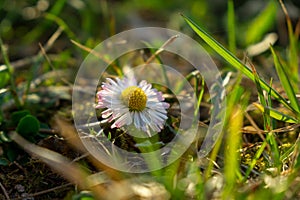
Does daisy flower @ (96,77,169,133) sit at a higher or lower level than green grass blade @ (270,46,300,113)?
lower

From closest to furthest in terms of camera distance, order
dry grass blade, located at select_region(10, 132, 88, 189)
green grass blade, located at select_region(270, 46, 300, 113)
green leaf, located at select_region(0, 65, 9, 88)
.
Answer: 1. dry grass blade, located at select_region(10, 132, 88, 189)
2. green grass blade, located at select_region(270, 46, 300, 113)
3. green leaf, located at select_region(0, 65, 9, 88)

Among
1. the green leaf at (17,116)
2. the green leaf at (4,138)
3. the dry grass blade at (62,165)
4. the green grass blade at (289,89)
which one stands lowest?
the green leaf at (4,138)

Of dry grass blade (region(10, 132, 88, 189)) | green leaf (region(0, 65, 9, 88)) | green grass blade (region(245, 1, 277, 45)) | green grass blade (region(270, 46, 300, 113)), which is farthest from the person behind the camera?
green grass blade (region(245, 1, 277, 45))

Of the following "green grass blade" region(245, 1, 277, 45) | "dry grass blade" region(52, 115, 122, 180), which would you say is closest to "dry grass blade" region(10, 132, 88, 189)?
"dry grass blade" region(52, 115, 122, 180)

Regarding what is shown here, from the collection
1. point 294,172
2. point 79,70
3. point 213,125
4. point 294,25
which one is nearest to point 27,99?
point 79,70

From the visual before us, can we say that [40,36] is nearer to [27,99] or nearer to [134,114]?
→ [27,99]

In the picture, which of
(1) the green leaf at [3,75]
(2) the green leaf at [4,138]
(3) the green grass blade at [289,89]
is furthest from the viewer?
(1) the green leaf at [3,75]

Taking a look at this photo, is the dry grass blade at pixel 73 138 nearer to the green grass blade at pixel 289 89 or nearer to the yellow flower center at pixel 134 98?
the yellow flower center at pixel 134 98

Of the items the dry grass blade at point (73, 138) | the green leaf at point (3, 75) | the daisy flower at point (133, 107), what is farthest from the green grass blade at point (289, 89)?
the green leaf at point (3, 75)

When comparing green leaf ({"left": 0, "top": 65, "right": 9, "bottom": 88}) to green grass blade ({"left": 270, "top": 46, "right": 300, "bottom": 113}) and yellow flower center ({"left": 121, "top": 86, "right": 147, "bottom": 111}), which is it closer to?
yellow flower center ({"left": 121, "top": 86, "right": 147, "bottom": 111})
